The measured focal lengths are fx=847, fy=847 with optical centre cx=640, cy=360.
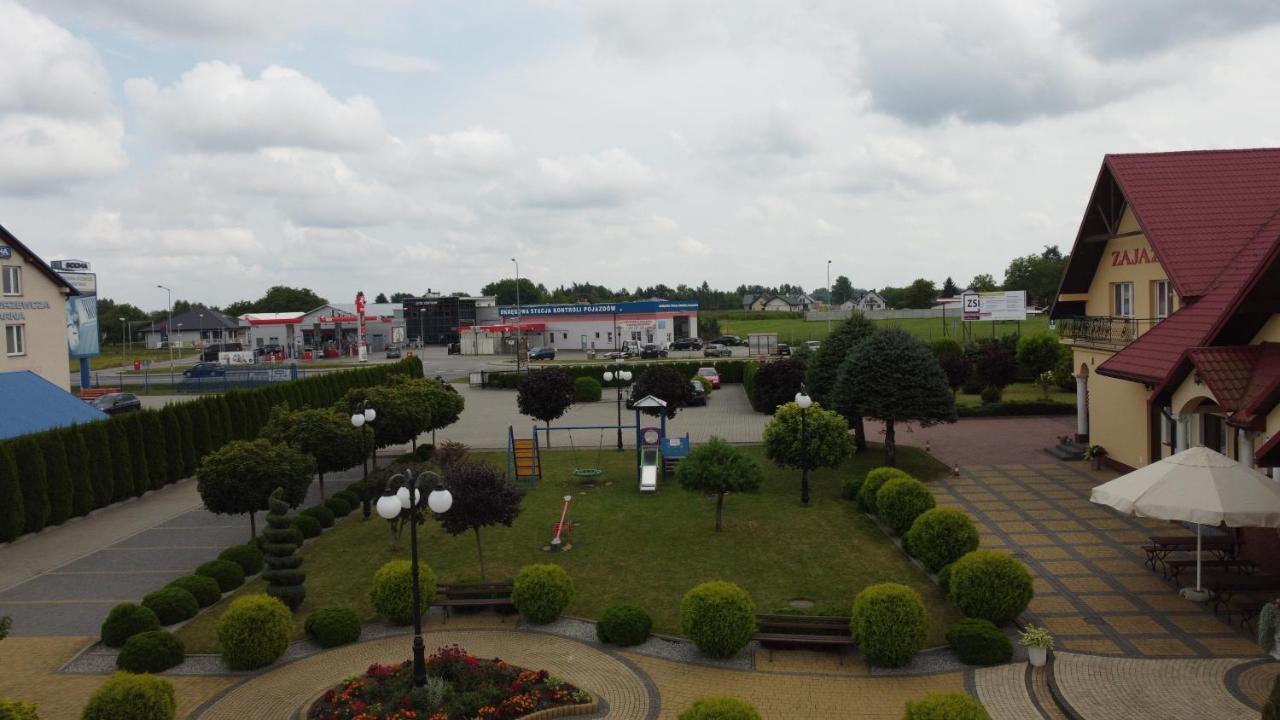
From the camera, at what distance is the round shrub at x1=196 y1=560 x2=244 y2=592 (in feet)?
53.8

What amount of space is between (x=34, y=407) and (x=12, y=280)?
37.3 ft

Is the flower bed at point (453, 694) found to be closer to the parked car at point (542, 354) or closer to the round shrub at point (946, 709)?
the round shrub at point (946, 709)

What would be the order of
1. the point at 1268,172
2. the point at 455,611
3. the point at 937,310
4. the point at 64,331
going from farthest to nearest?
the point at 937,310
the point at 64,331
the point at 1268,172
the point at 455,611

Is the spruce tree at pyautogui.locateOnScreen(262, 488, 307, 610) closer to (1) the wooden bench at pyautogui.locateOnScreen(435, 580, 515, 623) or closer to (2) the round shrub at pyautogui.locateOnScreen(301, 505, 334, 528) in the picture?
(1) the wooden bench at pyautogui.locateOnScreen(435, 580, 515, 623)

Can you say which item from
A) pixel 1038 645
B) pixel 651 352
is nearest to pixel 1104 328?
pixel 1038 645

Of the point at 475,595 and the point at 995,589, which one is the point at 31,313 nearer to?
the point at 475,595

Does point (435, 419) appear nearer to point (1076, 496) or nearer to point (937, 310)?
point (1076, 496)

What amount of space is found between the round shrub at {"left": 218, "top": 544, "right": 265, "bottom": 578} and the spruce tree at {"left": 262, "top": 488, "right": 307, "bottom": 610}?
7.92 feet

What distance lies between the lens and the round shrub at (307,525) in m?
20.4

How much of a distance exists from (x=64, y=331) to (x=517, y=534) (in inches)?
1103

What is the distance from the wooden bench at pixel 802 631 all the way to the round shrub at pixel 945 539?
11.6ft

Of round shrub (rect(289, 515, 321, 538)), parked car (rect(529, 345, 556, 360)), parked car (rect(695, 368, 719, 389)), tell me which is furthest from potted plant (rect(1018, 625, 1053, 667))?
parked car (rect(529, 345, 556, 360))

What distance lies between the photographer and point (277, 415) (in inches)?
947

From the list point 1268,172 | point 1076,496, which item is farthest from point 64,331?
point 1268,172
